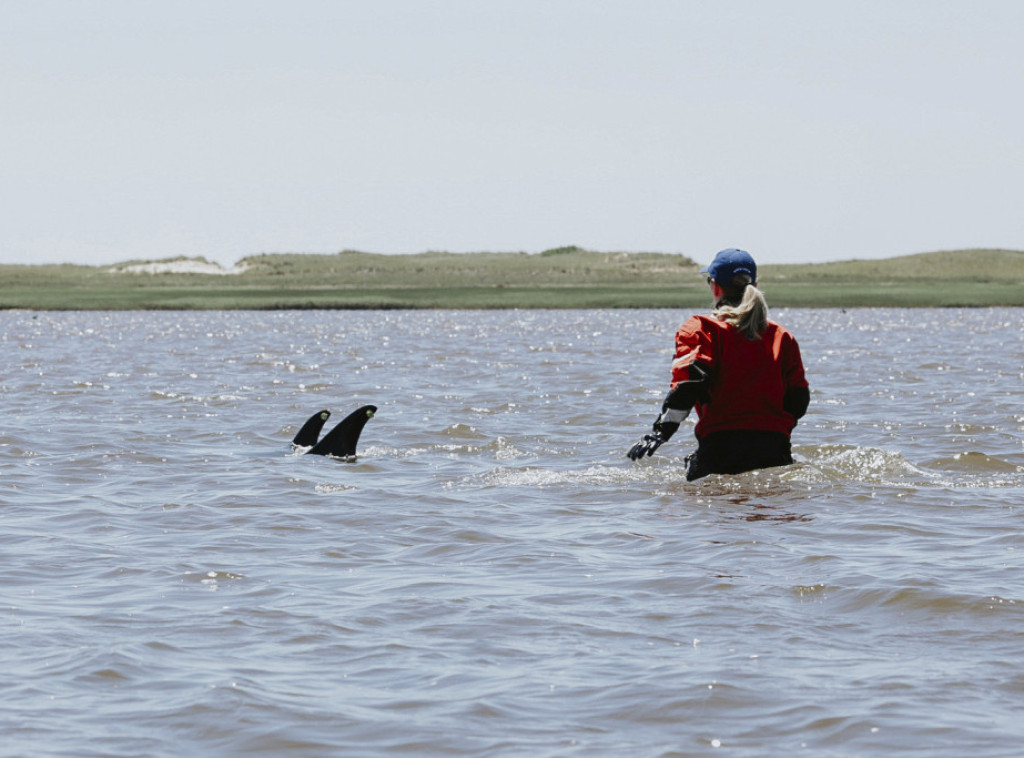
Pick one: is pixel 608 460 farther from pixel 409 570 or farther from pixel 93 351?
pixel 93 351

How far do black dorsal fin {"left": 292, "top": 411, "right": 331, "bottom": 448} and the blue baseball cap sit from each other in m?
5.52

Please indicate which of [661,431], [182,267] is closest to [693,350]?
[661,431]

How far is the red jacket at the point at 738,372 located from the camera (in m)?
11.0

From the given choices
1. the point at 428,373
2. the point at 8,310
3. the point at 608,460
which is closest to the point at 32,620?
the point at 608,460

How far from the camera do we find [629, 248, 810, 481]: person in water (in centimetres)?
1098

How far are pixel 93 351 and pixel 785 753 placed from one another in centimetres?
3711

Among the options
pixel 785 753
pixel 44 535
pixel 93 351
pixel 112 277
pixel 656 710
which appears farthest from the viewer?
pixel 112 277

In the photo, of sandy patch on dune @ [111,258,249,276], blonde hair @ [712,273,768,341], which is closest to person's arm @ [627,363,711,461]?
blonde hair @ [712,273,768,341]

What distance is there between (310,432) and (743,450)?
554cm

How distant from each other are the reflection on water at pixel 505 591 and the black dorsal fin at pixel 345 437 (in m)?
0.26

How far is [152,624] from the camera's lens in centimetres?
736

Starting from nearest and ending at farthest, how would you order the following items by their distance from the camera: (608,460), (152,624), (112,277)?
1. (152,624)
2. (608,460)
3. (112,277)

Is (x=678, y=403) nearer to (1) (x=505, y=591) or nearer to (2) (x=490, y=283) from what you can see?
(1) (x=505, y=591)

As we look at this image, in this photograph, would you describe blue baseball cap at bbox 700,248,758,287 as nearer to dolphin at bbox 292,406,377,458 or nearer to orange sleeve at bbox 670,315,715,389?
orange sleeve at bbox 670,315,715,389
